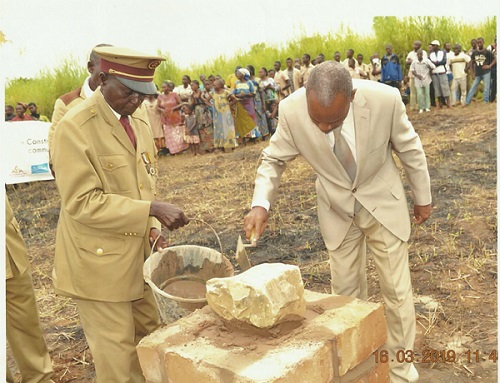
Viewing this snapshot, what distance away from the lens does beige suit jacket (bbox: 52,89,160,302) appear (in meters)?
2.61

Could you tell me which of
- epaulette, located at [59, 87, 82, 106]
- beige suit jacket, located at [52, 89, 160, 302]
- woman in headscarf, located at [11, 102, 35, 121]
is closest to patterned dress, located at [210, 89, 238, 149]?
woman in headscarf, located at [11, 102, 35, 121]

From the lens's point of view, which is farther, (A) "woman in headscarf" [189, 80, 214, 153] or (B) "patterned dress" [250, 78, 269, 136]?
(B) "patterned dress" [250, 78, 269, 136]

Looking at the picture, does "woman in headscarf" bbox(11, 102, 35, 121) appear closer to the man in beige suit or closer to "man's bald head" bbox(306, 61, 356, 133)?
the man in beige suit

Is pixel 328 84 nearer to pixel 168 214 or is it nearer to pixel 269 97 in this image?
pixel 168 214

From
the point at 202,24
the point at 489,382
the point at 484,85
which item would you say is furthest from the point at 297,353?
the point at 484,85

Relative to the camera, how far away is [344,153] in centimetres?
284

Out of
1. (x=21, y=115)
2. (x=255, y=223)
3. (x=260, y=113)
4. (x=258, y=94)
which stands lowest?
(x=260, y=113)

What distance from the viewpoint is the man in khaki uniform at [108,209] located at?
8.60ft

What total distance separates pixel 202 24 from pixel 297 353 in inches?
271

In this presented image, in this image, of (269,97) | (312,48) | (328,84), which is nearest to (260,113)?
(269,97)

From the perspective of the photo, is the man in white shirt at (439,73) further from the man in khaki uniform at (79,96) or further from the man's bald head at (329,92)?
the man's bald head at (329,92)

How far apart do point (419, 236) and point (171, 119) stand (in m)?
7.57

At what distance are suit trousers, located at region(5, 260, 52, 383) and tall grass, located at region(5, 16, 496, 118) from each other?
7.73m
